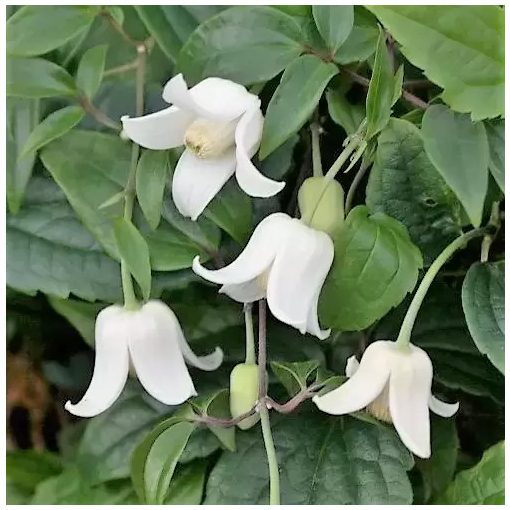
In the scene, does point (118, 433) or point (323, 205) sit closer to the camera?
point (323, 205)

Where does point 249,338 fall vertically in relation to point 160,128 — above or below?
below

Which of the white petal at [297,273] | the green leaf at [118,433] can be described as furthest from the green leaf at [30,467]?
the white petal at [297,273]

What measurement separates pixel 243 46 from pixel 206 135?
6cm

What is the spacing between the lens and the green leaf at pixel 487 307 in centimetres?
55

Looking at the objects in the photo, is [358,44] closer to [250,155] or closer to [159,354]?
[250,155]

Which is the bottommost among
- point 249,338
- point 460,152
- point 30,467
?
point 30,467

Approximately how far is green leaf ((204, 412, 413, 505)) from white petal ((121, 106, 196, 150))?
20 centimetres

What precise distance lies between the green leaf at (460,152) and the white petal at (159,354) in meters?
0.19

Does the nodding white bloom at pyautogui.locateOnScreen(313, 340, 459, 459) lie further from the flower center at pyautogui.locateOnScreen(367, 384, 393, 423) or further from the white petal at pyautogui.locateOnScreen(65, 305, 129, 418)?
the white petal at pyautogui.locateOnScreen(65, 305, 129, 418)

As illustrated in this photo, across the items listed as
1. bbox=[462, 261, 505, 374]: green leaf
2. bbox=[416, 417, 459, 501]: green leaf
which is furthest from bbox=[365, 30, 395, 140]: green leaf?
bbox=[416, 417, 459, 501]: green leaf

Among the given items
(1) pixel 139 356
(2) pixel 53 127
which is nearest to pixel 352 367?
(1) pixel 139 356

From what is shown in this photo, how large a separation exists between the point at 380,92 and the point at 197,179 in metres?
0.13

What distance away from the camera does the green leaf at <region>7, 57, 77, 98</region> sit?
1.90 feet

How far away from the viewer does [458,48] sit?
525mm
